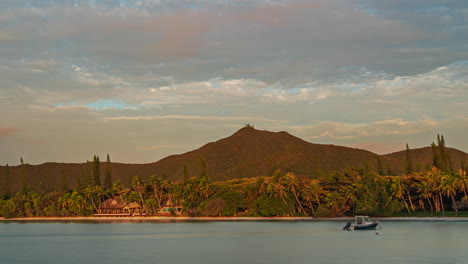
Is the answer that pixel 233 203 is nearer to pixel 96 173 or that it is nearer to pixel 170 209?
pixel 170 209

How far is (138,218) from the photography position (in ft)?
513

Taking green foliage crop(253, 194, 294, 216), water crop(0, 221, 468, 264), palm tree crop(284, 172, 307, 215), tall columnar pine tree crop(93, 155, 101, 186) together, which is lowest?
water crop(0, 221, 468, 264)

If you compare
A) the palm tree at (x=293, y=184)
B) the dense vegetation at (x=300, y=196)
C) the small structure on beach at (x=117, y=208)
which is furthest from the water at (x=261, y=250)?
the small structure on beach at (x=117, y=208)

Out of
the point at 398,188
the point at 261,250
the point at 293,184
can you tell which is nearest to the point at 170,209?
the point at 293,184

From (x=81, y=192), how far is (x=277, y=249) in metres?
123

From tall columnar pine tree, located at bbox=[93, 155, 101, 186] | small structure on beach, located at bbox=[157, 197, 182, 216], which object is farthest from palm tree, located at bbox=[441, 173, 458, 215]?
tall columnar pine tree, located at bbox=[93, 155, 101, 186]

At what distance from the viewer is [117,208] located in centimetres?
17212

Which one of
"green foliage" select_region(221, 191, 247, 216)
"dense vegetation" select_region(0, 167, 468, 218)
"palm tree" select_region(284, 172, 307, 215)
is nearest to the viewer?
"dense vegetation" select_region(0, 167, 468, 218)

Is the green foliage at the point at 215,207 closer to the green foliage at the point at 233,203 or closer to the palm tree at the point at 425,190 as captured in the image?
the green foliage at the point at 233,203

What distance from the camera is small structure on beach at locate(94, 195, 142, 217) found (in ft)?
560

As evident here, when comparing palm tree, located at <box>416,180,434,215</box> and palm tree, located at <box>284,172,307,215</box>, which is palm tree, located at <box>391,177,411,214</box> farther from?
palm tree, located at <box>284,172,307,215</box>

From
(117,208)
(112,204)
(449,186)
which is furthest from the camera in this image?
(112,204)

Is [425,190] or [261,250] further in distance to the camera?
[425,190]

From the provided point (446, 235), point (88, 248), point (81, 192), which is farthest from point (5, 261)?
point (81, 192)
